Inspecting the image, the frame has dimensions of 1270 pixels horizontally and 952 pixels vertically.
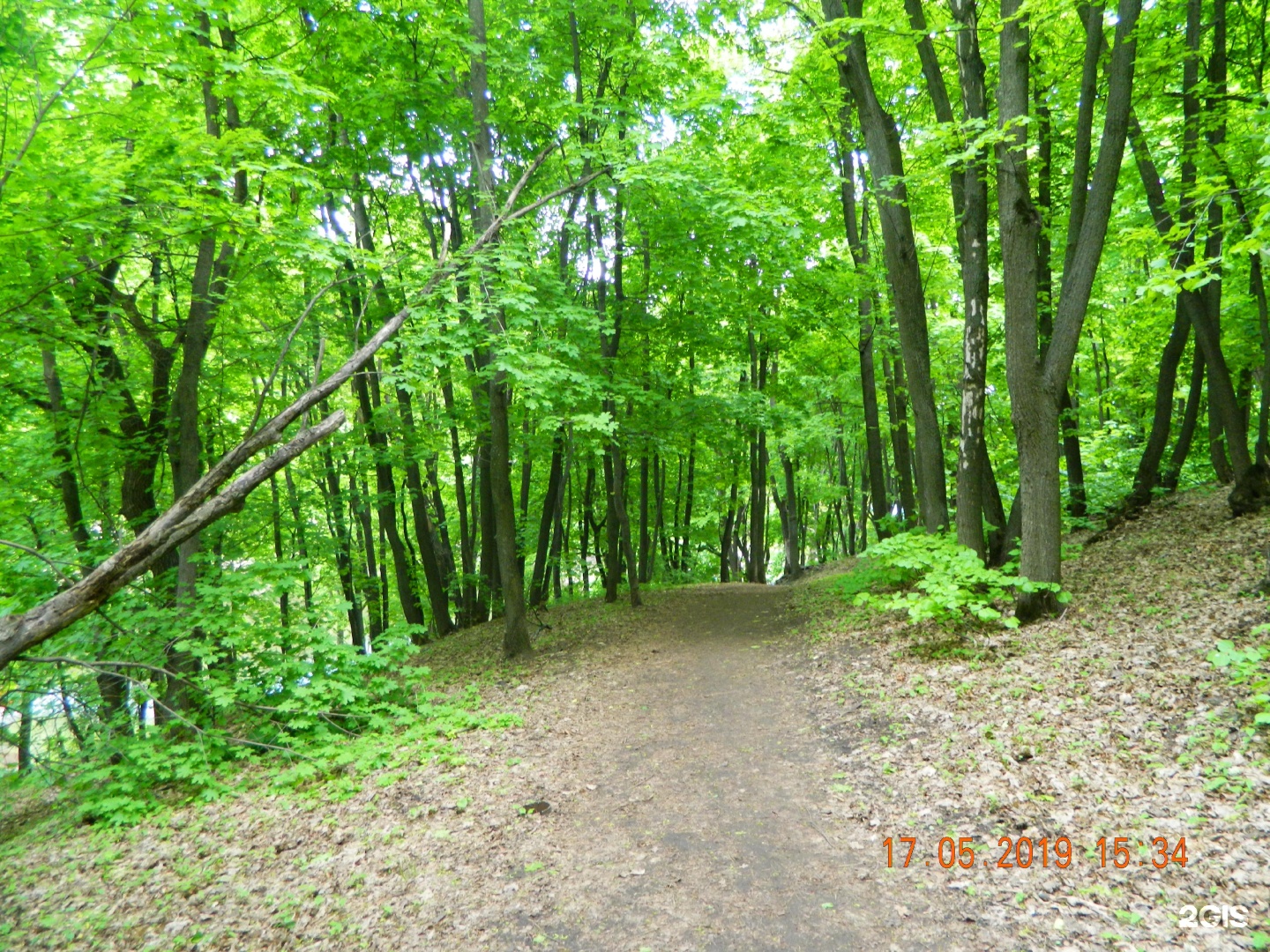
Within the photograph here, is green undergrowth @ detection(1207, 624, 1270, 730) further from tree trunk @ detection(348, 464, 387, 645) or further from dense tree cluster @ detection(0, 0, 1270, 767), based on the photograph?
tree trunk @ detection(348, 464, 387, 645)

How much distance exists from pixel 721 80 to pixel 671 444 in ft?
21.9

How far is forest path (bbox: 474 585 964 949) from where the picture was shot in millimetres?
3742

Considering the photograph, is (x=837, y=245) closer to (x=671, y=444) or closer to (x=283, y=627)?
(x=671, y=444)

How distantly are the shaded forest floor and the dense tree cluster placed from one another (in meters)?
1.41

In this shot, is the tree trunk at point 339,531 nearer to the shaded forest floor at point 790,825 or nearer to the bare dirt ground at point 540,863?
the shaded forest floor at point 790,825

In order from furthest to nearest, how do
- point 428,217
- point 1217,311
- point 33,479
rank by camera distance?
point 428,217 < point 1217,311 < point 33,479

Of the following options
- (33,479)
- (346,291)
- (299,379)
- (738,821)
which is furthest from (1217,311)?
(299,379)

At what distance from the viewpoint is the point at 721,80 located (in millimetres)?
11680
